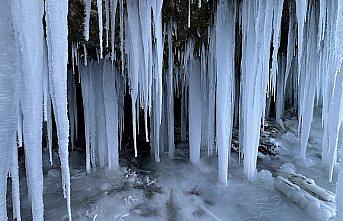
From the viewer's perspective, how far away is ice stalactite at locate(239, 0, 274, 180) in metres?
2.82

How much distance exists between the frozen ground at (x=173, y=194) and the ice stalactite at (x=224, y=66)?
393 millimetres

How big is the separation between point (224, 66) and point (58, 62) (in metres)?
2.12

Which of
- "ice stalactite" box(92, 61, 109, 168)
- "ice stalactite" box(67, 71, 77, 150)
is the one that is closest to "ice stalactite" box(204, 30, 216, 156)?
"ice stalactite" box(92, 61, 109, 168)

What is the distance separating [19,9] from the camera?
1443 millimetres

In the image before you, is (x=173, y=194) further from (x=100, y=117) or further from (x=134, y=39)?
(x=134, y=39)

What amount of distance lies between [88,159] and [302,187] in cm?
251

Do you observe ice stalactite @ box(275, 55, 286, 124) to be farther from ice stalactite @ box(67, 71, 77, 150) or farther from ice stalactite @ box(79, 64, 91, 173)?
ice stalactite @ box(67, 71, 77, 150)

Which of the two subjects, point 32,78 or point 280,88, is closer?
point 32,78

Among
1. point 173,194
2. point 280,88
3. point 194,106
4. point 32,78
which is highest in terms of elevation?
point 32,78

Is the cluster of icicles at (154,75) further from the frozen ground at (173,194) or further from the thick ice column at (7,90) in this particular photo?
the frozen ground at (173,194)

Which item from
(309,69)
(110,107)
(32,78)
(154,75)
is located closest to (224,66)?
(154,75)

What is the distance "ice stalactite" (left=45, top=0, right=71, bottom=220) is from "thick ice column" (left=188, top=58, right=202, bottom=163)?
264cm

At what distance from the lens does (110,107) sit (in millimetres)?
4062

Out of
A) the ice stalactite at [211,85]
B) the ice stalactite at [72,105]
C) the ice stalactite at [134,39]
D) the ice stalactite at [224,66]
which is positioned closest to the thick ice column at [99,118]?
the ice stalactite at [72,105]
